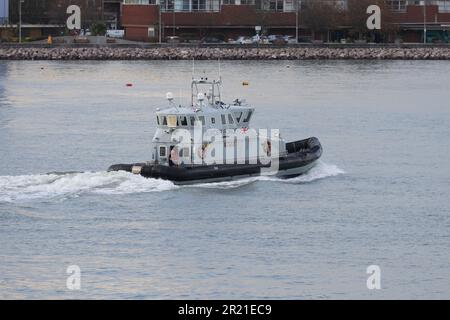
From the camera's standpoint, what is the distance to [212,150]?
4028 centimetres

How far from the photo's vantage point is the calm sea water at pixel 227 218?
29859 millimetres

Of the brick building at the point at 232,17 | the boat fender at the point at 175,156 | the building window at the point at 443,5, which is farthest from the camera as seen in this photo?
the building window at the point at 443,5

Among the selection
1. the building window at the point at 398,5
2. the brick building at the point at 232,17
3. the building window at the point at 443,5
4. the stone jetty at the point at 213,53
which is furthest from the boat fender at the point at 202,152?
the building window at the point at 443,5

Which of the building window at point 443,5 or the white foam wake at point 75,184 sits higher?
the building window at point 443,5

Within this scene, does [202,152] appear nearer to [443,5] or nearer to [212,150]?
[212,150]

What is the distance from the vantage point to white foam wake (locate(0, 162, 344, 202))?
37.4m

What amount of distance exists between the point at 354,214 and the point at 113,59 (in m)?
74.6

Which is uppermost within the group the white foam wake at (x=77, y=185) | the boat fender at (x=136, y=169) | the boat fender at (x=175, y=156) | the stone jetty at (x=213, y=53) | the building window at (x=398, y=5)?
the building window at (x=398, y=5)

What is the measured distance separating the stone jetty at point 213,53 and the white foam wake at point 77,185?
6869 cm

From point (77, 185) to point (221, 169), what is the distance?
409 centimetres

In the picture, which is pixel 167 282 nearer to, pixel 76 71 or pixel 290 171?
pixel 290 171

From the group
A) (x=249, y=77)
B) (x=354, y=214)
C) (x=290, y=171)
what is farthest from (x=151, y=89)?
(x=354, y=214)

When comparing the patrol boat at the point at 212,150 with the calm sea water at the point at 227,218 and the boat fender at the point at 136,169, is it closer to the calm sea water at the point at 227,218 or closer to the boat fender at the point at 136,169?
the boat fender at the point at 136,169

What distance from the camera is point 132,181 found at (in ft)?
127
